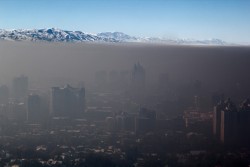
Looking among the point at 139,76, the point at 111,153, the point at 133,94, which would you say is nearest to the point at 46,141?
the point at 111,153

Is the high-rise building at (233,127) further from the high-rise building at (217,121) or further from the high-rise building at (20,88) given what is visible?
the high-rise building at (20,88)

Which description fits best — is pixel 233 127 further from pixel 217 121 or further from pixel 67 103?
pixel 67 103

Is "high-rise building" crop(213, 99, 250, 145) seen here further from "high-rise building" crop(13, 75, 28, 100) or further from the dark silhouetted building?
"high-rise building" crop(13, 75, 28, 100)

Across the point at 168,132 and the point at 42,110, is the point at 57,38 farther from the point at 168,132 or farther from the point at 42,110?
the point at 168,132

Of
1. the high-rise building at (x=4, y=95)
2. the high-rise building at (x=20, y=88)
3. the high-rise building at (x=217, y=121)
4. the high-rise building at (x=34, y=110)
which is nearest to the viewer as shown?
the high-rise building at (x=217, y=121)

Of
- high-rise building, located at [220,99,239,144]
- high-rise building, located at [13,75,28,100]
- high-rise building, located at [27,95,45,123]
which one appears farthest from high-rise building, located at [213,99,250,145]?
high-rise building, located at [13,75,28,100]

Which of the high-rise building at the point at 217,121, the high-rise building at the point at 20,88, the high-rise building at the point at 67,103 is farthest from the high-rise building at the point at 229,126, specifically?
the high-rise building at the point at 20,88

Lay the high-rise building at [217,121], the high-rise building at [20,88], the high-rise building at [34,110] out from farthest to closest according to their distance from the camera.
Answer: the high-rise building at [20,88], the high-rise building at [34,110], the high-rise building at [217,121]
